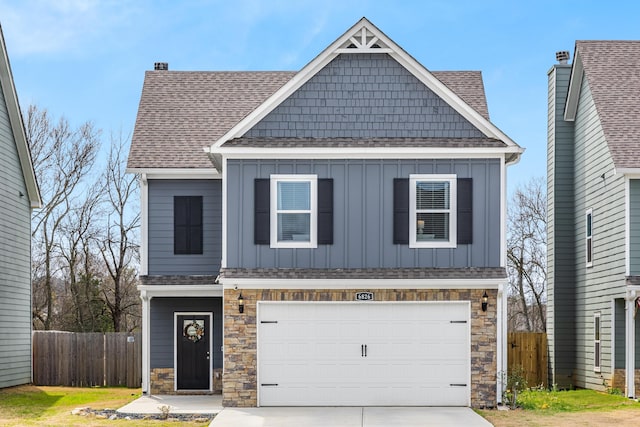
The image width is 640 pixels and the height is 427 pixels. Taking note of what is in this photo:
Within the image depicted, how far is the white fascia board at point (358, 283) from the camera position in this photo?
19.8m

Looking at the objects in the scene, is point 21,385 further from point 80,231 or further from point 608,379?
point 608,379

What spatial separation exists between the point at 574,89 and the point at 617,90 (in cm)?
250

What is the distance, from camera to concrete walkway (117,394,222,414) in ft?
63.9

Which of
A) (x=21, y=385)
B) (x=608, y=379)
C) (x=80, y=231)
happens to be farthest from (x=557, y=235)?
(x=80, y=231)

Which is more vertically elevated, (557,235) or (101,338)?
(557,235)

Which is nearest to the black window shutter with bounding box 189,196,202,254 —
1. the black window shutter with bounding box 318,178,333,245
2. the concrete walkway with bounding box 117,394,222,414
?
the concrete walkway with bounding box 117,394,222,414

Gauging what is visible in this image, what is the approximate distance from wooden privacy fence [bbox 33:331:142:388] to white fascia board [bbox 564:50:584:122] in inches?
559

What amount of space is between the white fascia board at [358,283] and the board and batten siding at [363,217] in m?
0.34

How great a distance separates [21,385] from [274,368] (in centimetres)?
1043

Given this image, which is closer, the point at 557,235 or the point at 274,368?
the point at 274,368

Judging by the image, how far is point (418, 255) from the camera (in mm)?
19906

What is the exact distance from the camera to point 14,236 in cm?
2681

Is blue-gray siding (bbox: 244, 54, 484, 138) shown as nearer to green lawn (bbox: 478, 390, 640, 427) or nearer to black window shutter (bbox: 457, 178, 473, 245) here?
black window shutter (bbox: 457, 178, 473, 245)

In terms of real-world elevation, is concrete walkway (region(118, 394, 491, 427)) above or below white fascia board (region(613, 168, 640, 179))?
below
